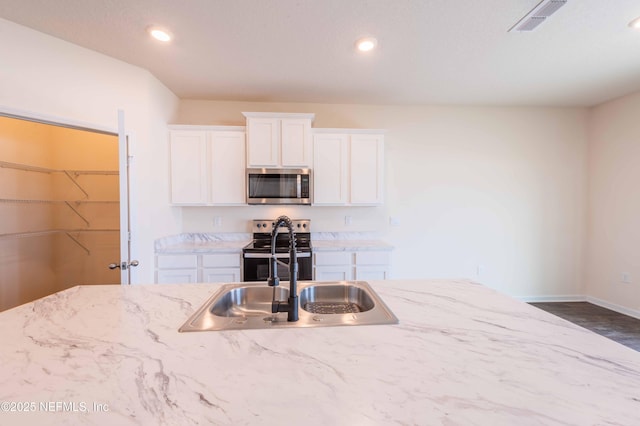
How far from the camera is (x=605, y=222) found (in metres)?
3.37

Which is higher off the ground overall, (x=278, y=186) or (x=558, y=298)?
(x=278, y=186)

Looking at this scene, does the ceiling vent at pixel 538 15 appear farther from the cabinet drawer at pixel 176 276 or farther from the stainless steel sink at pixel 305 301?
the cabinet drawer at pixel 176 276

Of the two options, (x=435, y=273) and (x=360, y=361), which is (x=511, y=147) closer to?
(x=435, y=273)

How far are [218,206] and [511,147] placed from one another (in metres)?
3.95

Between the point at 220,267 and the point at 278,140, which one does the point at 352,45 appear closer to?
the point at 278,140

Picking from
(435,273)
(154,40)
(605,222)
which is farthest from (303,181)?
(605,222)

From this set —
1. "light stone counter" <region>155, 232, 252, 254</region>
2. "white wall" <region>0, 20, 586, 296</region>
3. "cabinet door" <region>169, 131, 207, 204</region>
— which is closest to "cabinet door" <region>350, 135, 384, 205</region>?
"white wall" <region>0, 20, 586, 296</region>

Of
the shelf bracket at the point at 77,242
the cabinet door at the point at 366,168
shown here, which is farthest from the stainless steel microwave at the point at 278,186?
the shelf bracket at the point at 77,242

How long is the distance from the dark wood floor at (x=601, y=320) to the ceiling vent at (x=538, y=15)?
3.02 m

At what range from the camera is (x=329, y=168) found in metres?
3.05

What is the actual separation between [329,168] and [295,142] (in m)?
0.49

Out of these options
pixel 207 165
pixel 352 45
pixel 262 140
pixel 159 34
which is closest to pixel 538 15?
pixel 352 45

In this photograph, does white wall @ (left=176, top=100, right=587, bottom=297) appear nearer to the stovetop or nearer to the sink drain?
the stovetop

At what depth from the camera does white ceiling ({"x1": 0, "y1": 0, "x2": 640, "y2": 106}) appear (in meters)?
1.73
